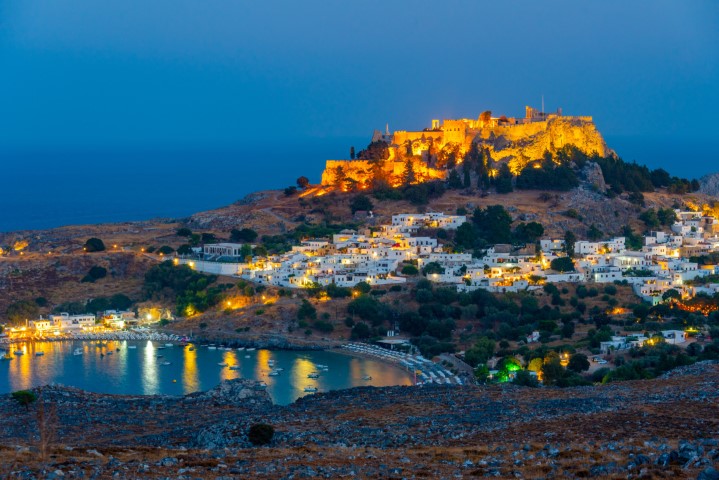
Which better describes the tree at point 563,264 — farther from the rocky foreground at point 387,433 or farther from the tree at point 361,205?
the rocky foreground at point 387,433

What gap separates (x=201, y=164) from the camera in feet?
461

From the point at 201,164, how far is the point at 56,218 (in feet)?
187

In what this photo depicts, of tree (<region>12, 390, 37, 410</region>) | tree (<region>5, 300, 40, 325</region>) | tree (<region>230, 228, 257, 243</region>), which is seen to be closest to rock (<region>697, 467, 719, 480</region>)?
tree (<region>12, 390, 37, 410</region>)

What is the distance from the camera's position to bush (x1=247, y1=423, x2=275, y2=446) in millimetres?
14875

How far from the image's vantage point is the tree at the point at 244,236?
47.9 meters

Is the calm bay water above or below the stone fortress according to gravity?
below

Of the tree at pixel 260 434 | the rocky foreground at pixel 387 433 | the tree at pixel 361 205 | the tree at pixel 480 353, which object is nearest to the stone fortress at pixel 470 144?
the tree at pixel 361 205

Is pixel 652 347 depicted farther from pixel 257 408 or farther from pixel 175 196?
pixel 175 196

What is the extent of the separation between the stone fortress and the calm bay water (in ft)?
60.9

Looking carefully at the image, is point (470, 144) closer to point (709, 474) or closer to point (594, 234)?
point (594, 234)

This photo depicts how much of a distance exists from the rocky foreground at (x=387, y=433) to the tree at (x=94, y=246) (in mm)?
25786

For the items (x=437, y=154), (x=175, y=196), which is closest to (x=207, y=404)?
(x=437, y=154)

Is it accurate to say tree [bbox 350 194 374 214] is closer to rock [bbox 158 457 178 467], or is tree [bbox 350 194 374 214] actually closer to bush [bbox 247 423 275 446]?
bush [bbox 247 423 275 446]

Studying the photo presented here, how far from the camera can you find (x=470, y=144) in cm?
5294
